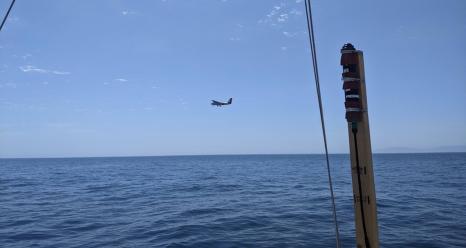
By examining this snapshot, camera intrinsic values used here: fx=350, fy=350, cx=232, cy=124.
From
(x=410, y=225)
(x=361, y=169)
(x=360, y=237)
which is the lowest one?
(x=410, y=225)

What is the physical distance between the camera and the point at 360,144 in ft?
15.3

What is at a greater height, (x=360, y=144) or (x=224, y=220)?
(x=360, y=144)

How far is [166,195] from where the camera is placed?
36.4 m

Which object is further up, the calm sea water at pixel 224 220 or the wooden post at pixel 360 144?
the wooden post at pixel 360 144

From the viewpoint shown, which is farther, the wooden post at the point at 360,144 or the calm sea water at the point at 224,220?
the calm sea water at the point at 224,220

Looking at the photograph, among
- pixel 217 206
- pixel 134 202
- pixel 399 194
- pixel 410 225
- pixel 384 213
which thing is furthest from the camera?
pixel 399 194

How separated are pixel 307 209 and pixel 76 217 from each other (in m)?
16.7

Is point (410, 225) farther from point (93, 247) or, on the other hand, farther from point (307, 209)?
point (93, 247)

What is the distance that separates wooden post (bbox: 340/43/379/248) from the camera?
14.9 ft

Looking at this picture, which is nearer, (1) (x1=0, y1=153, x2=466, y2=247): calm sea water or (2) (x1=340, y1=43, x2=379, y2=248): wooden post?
(2) (x1=340, y1=43, x2=379, y2=248): wooden post

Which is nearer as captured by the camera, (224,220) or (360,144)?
(360,144)

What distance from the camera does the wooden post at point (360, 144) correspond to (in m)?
4.55

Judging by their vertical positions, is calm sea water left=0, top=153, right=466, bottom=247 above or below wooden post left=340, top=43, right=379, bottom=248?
below

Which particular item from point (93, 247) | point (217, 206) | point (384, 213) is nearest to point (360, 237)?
point (93, 247)
